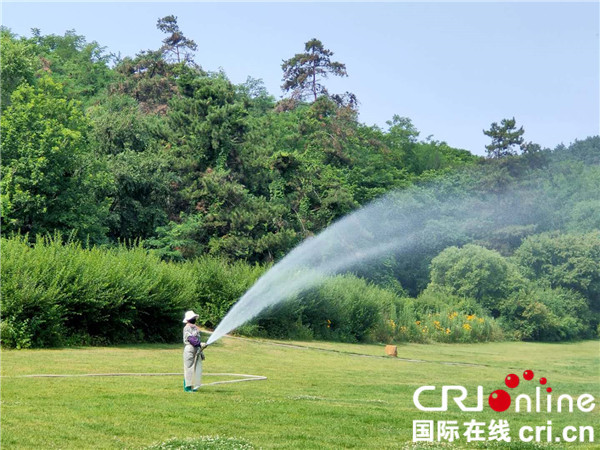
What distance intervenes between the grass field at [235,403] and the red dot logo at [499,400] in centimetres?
65

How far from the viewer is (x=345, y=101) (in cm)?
7988

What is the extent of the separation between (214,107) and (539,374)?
116 feet

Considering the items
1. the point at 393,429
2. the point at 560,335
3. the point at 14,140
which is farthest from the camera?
the point at 560,335

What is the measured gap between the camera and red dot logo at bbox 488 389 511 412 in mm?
17341

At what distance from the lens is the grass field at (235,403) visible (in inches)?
456

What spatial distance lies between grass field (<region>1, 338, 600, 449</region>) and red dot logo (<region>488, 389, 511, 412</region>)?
2.14 feet

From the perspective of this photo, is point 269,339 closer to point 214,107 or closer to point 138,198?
point 138,198

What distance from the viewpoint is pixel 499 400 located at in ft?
59.9

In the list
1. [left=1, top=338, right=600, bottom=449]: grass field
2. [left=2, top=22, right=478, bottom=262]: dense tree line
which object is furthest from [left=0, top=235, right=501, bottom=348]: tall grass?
[left=2, top=22, right=478, bottom=262]: dense tree line

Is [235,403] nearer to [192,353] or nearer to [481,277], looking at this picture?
[192,353]

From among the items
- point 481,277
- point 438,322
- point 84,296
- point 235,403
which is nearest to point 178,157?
point 438,322

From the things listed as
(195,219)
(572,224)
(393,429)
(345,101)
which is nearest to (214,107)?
(195,219)

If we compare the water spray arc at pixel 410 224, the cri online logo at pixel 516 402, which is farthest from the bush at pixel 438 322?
the cri online logo at pixel 516 402

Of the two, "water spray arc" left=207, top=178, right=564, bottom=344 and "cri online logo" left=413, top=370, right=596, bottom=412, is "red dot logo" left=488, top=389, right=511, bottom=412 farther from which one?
"water spray arc" left=207, top=178, right=564, bottom=344
